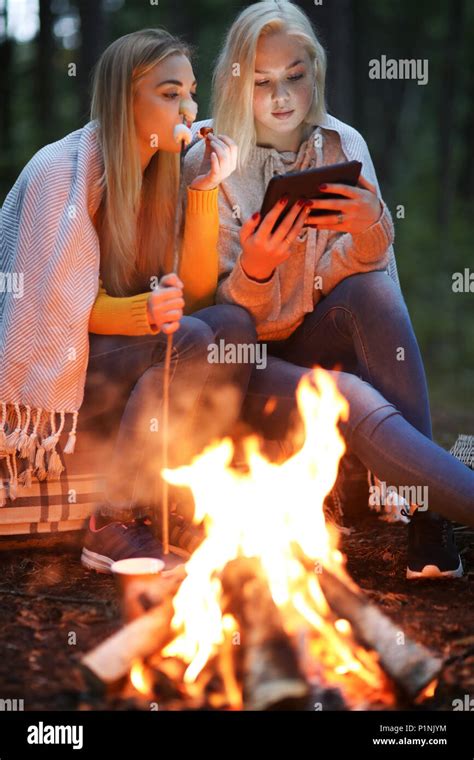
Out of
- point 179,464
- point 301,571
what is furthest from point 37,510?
point 301,571

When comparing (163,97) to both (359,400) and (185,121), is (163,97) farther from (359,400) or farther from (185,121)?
(359,400)

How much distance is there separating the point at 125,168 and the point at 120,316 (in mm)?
474

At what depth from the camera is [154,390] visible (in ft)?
9.94

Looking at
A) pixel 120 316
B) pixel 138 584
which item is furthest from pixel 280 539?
pixel 120 316

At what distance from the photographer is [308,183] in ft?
9.83

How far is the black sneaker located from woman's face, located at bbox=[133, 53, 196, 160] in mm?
1398

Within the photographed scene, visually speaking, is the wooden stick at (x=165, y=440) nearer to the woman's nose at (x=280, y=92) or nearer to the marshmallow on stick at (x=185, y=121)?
the marshmallow on stick at (x=185, y=121)

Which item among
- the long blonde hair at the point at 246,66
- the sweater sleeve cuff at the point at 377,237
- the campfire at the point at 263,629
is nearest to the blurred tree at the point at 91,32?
the long blonde hair at the point at 246,66

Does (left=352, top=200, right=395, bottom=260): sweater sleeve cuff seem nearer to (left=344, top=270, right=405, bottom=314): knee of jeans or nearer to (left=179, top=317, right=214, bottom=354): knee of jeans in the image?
(left=344, top=270, right=405, bottom=314): knee of jeans

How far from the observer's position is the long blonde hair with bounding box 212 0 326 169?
11.0ft

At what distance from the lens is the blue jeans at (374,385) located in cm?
284
